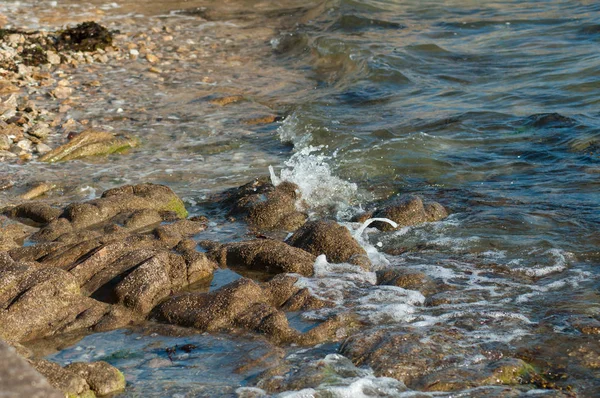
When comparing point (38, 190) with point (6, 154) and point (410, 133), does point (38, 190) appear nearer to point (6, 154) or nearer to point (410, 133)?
point (6, 154)

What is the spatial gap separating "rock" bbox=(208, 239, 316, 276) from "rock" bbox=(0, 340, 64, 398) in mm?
4335

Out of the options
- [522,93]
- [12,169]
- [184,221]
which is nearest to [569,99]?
[522,93]

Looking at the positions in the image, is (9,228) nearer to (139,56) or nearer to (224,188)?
(224,188)

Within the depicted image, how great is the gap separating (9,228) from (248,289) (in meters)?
2.89

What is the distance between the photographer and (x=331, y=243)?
6934mm

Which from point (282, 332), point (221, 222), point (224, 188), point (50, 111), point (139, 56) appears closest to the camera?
point (282, 332)

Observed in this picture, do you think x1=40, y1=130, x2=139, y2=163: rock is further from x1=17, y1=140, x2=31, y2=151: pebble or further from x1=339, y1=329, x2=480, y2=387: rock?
x1=339, y1=329, x2=480, y2=387: rock

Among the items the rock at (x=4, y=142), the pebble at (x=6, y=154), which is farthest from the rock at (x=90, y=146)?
the rock at (x=4, y=142)

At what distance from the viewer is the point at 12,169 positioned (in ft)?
32.5

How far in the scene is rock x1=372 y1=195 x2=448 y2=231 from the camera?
786 centimetres

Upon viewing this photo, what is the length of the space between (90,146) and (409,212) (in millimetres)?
4905

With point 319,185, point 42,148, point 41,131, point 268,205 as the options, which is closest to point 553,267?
point 268,205

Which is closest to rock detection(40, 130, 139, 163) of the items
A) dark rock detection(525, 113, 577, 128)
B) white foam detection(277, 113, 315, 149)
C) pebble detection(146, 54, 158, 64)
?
white foam detection(277, 113, 315, 149)

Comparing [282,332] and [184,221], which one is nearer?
[282,332]
